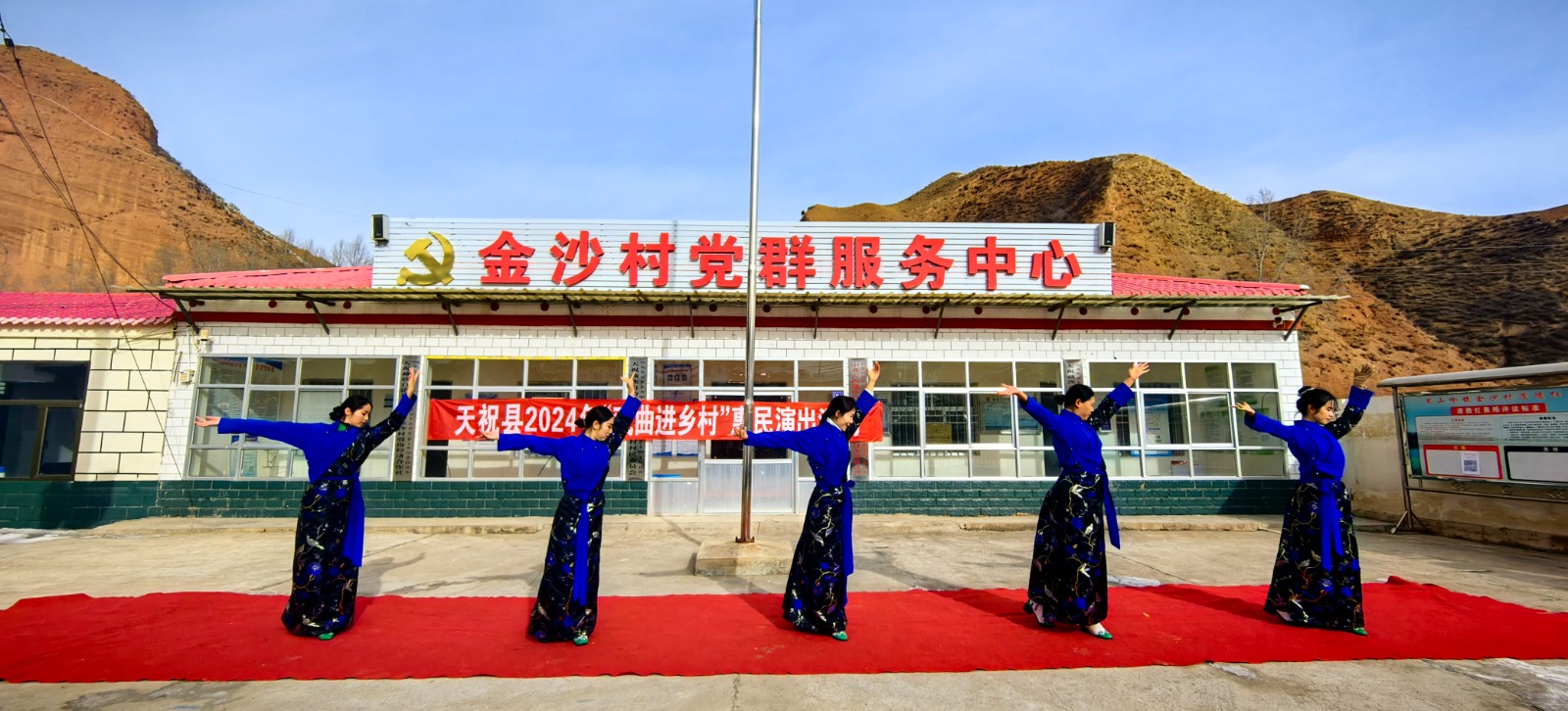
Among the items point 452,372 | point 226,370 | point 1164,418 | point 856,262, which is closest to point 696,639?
point 856,262

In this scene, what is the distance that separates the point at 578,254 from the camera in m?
11.4

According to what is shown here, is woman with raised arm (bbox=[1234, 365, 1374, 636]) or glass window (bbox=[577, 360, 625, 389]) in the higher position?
glass window (bbox=[577, 360, 625, 389])

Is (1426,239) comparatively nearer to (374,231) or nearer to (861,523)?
(861,523)

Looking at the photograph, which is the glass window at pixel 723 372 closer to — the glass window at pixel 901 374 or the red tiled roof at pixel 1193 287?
the glass window at pixel 901 374

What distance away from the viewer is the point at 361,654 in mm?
4270

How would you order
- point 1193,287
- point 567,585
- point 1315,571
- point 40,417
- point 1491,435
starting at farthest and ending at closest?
point 1193,287
point 40,417
point 1491,435
point 1315,571
point 567,585

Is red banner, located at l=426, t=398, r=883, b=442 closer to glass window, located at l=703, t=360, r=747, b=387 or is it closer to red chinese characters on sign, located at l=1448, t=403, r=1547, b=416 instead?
glass window, located at l=703, t=360, r=747, b=387

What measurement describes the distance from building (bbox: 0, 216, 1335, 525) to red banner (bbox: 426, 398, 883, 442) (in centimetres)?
125

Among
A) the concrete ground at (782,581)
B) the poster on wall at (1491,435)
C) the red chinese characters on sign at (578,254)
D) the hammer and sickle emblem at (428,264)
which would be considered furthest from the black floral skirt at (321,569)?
the poster on wall at (1491,435)

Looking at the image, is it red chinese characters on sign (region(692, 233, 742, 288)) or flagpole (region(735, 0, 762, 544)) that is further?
red chinese characters on sign (region(692, 233, 742, 288))

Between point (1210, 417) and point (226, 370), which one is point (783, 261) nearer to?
point (1210, 417)

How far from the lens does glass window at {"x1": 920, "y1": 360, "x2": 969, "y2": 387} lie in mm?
11344

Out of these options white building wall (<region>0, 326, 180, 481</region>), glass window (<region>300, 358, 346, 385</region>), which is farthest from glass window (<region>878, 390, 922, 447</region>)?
white building wall (<region>0, 326, 180, 481</region>)

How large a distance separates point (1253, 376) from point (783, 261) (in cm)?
803
